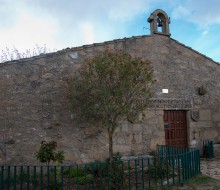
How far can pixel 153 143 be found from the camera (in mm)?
9016

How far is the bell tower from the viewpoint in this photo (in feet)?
32.4

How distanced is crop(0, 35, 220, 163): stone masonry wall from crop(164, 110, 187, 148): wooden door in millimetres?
233

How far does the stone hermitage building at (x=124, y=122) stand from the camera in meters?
7.32

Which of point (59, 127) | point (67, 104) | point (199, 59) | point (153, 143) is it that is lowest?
point (153, 143)

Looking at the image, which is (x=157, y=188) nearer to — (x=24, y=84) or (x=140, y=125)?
(x=140, y=125)

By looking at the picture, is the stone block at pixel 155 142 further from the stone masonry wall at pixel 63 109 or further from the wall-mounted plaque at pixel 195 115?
the wall-mounted plaque at pixel 195 115

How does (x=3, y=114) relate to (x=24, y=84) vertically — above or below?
below

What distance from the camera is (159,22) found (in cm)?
1020

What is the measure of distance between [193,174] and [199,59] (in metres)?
5.49

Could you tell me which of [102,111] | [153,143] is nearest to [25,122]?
[102,111]

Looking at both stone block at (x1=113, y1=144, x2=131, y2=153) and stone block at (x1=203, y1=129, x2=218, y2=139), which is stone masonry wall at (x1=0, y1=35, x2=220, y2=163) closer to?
stone block at (x1=113, y1=144, x2=131, y2=153)

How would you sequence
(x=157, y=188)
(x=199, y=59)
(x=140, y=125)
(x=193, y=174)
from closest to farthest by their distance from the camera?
(x=157, y=188) → (x=193, y=174) → (x=140, y=125) → (x=199, y=59)

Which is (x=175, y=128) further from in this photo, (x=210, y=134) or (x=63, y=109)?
(x=63, y=109)

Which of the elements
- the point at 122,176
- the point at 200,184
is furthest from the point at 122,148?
the point at 122,176
